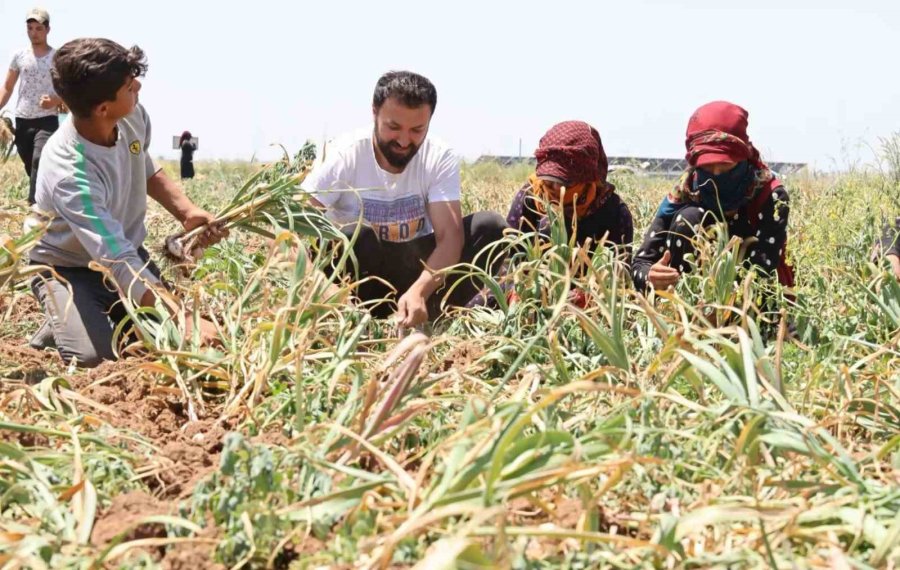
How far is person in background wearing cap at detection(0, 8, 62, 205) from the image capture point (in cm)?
622

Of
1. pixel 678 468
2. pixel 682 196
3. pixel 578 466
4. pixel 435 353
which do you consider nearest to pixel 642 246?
pixel 682 196

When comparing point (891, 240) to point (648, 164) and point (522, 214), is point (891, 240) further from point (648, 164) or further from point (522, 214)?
point (648, 164)

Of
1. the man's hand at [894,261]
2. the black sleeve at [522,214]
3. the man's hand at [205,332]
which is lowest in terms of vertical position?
the man's hand at [205,332]

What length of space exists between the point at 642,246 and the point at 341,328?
68.7 inches

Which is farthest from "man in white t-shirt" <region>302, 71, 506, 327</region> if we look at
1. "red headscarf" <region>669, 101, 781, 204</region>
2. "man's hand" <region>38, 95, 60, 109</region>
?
"man's hand" <region>38, 95, 60, 109</region>

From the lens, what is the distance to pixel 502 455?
142cm

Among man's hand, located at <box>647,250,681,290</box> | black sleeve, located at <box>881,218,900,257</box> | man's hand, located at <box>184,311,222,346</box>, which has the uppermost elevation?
black sleeve, located at <box>881,218,900,257</box>

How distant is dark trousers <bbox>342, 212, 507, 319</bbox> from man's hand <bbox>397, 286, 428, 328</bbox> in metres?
0.73

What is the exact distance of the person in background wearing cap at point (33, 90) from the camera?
6.22m

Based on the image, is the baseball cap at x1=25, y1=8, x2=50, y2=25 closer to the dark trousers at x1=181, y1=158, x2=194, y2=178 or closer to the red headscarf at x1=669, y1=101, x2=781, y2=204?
the red headscarf at x1=669, y1=101, x2=781, y2=204

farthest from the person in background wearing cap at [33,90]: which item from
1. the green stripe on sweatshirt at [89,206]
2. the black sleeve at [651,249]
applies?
the black sleeve at [651,249]

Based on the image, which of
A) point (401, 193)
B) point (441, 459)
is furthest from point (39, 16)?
point (441, 459)

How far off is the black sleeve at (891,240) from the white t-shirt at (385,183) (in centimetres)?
138

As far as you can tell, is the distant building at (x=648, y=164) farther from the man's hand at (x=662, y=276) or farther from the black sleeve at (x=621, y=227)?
the man's hand at (x=662, y=276)
